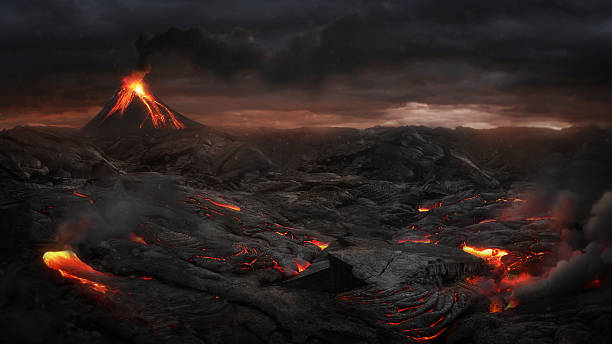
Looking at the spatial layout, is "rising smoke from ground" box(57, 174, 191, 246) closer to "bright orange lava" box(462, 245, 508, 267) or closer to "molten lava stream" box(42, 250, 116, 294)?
"molten lava stream" box(42, 250, 116, 294)

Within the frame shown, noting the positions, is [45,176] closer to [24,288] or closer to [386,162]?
[24,288]

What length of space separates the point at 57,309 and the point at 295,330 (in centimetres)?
705

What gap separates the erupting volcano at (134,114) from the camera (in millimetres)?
116500

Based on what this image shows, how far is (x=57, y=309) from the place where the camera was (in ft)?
35.7

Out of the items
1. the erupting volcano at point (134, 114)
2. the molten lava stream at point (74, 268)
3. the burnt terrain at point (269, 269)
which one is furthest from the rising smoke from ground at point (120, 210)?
the erupting volcano at point (134, 114)

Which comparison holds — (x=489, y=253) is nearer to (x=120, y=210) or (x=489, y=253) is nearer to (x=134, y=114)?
(x=120, y=210)

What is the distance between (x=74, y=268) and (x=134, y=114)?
380ft

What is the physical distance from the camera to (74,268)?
1438 cm

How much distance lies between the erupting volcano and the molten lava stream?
351 ft

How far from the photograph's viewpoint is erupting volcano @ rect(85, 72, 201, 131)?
116500mm

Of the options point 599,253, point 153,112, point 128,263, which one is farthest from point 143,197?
point 153,112

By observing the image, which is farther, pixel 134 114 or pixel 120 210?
pixel 134 114

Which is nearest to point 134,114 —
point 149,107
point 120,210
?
point 149,107

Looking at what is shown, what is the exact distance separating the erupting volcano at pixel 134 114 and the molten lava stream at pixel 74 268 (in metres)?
107
